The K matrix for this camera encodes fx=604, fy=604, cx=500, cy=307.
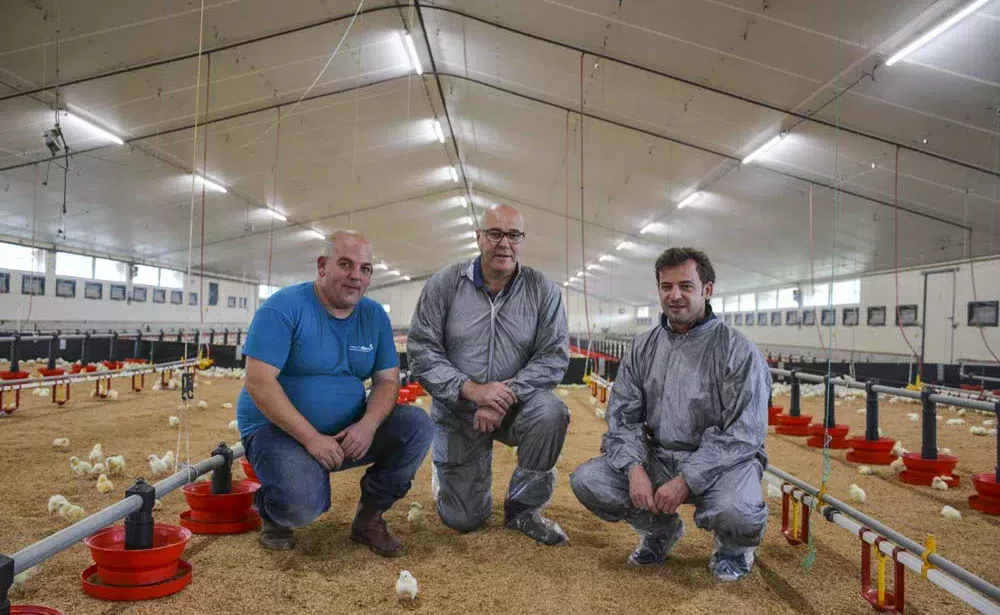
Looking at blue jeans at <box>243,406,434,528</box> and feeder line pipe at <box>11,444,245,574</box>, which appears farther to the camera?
blue jeans at <box>243,406,434,528</box>

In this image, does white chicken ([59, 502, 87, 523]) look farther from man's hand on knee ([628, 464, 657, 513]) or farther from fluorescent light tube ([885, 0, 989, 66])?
fluorescent light tube ([885, 0, 989, 66])

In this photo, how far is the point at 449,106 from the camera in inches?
351

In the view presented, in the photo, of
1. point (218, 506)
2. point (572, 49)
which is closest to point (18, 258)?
point (572, 49)

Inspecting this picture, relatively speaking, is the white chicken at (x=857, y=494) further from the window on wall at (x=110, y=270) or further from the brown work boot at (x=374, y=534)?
the window on wall at (x=110, y=270)

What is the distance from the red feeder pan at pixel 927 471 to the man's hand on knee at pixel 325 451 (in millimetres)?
3290

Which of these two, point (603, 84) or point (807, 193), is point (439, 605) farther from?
point (807, 193)

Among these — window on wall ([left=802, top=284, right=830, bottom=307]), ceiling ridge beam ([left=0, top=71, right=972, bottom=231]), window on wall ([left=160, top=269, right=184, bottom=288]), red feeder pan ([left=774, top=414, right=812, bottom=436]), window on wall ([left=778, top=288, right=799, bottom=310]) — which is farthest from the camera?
window on wall ([left=160, top=269, right=184, bottom=288])

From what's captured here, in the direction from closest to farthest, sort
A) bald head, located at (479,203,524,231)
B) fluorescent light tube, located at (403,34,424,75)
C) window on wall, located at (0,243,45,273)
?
bald head, located at (479,203,524,231) < fluorescent light tube, located at (403,34,424,75) < window on wall, located at (0,243,45,273)

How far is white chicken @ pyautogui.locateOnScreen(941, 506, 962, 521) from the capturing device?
2.77 meters

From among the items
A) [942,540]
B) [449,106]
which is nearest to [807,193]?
[449,106]

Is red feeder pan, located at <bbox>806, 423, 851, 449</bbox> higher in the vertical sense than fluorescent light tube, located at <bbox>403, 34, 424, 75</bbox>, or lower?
lower

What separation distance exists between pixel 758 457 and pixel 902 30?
397 cm

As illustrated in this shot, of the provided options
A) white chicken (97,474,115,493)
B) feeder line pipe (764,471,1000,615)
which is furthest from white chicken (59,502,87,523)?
feeder line pipe (764,471,1000,615)

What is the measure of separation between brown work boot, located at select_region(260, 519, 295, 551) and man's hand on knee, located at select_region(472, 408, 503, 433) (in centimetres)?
74
